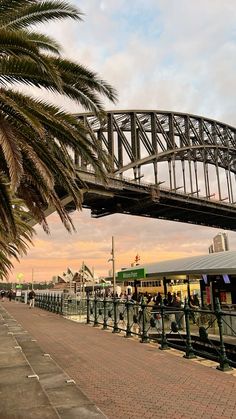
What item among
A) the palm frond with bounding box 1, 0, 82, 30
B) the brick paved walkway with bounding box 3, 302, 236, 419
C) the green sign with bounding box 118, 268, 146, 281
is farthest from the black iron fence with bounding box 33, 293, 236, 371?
the palm frond with bounding box 1, 0, 82, 30

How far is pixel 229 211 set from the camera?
67688 millimetres

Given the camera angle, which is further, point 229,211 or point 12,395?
point 229,211

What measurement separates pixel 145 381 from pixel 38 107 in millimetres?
5379

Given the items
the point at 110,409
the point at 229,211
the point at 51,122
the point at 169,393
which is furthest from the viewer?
the point at 229,211

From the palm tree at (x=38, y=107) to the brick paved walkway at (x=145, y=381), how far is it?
10.2 ft

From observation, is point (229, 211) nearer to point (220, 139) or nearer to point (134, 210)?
point (134, 210)

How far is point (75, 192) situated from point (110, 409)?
4268 mm

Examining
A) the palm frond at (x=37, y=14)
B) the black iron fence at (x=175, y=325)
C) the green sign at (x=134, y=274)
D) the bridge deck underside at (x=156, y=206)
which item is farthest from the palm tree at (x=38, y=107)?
the bridge deck underside at (x=156, y=206)

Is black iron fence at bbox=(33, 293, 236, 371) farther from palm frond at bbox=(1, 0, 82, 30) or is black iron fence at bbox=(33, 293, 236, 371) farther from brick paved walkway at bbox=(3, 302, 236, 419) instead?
palm frond at bbox=(1, 0, 82, 30)

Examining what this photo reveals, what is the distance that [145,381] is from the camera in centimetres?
776

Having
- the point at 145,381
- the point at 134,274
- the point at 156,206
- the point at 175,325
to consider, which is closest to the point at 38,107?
the point at 145,381

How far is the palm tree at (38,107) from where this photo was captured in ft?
21.7

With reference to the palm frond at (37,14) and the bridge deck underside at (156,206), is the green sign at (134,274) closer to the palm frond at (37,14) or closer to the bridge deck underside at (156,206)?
the bridge deck underside at (156,206)

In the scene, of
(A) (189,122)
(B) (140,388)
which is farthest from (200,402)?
(A) (189,122)
